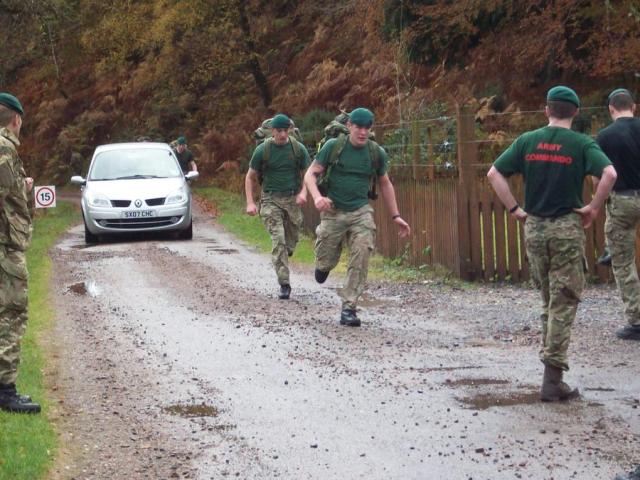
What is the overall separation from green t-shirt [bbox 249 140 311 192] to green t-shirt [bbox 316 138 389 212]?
7.45 ft

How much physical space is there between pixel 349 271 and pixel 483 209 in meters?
3.19

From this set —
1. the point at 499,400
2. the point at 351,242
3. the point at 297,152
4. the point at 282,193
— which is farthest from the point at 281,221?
the point at 499,400

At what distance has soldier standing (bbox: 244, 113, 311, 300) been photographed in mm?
13617

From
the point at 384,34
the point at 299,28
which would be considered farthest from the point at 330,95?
the point at 384,34

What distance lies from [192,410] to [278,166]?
630cm

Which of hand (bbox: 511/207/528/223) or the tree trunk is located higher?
the tree trunk

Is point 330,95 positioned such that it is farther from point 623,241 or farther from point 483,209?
point 623,241

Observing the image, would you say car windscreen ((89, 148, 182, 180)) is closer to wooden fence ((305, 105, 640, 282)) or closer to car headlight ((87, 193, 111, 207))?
car headlight ((87, 193, 111, 207))

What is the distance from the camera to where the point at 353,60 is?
117 feet

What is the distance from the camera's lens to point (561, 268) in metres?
7.91

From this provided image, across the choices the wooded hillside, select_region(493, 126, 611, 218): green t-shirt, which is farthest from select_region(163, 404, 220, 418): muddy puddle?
the wooded hillside

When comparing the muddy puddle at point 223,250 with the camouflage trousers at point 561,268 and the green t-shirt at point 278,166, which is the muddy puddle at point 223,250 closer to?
the green t-shirt at point 278,166

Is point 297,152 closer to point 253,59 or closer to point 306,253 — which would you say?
point 306,253

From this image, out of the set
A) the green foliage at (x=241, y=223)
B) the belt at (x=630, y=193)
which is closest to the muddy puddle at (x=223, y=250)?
the green foliage at (x=241, y=223)
